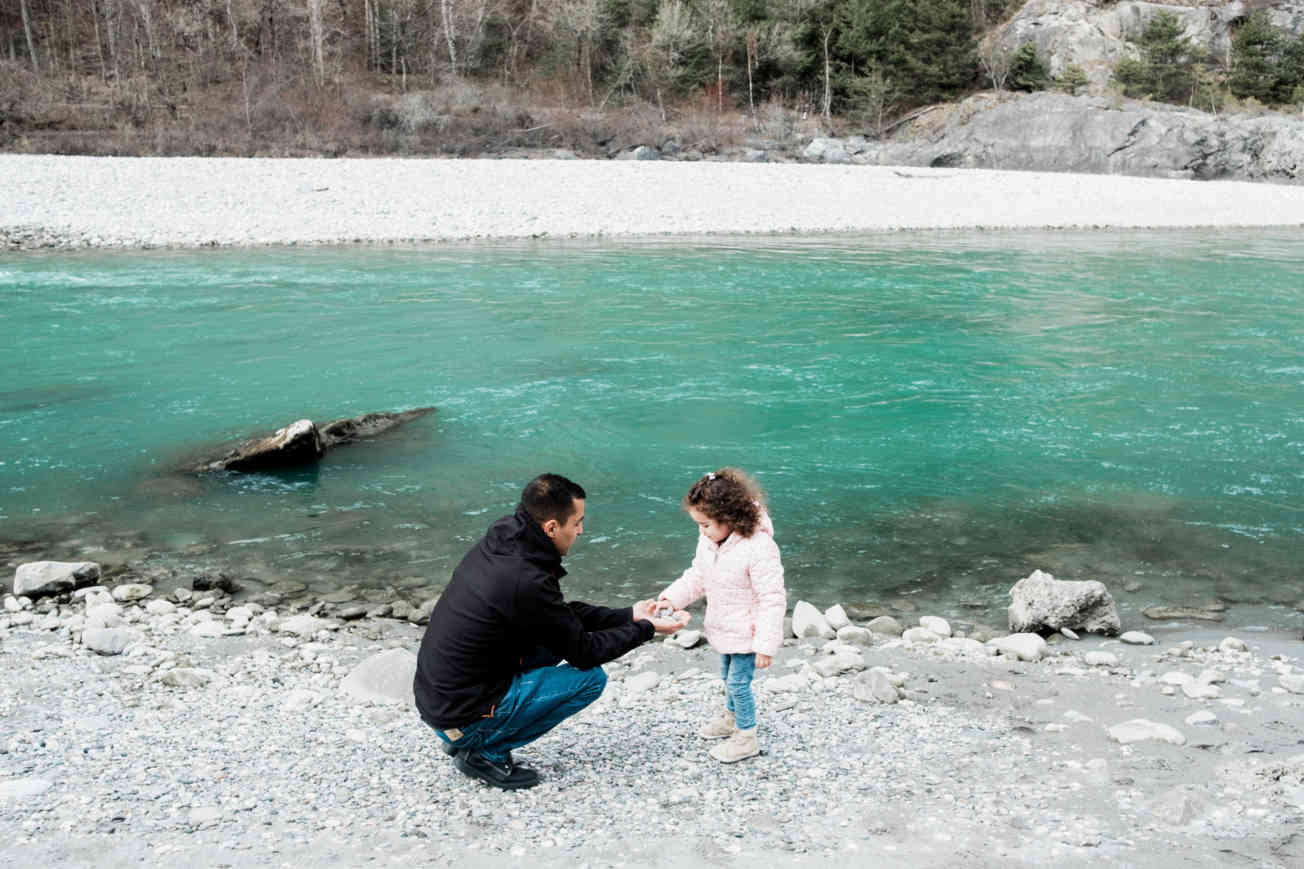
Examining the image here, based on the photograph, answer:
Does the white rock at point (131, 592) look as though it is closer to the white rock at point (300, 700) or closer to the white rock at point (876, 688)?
the white rock at point (300, 700)

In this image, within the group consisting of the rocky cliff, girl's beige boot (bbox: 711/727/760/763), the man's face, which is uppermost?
the rocky cliff

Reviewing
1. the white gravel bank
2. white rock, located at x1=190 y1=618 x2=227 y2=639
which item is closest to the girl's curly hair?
white rock, located at x1=190 y1=618 x2=227 y2=639

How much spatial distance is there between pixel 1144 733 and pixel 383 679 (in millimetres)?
3610

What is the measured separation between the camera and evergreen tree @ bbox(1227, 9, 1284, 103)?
54062 millimetres

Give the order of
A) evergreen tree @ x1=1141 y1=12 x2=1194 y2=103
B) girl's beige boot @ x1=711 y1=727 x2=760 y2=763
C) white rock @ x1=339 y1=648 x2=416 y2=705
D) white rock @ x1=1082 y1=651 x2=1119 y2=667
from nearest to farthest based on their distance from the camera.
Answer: girl's beige boot @ x1=711 y1=727 x2=760 y2=763 → white rock @ x1=339 y1=648 x2=416 y2=705 → white rock @ x1=1082 y1=651 x2=1119 y2=667 → evergreen tree @ x1=1141 y1=12 x2=1194 y2=103

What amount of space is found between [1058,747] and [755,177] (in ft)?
114

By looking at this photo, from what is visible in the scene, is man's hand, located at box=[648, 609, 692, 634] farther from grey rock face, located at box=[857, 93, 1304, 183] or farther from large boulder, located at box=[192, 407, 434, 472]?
grey rock face, located at box=[857, 93, 1304, 183]

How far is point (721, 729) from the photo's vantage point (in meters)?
4.93

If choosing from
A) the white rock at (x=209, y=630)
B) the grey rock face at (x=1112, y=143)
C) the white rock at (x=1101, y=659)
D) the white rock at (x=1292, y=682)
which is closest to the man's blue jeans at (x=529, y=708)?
the white rock at (x=209, y=630)

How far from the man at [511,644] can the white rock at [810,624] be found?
7.34 ft

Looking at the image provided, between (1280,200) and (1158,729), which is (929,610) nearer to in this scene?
(1158,729)

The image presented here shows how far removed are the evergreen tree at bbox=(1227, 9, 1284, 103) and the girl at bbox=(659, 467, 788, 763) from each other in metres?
59.3

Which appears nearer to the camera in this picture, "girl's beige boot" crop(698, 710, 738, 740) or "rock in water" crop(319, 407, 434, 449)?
"girl's beige boot" crop(698, 710, 738, 740)

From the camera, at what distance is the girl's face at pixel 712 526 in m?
4.54
